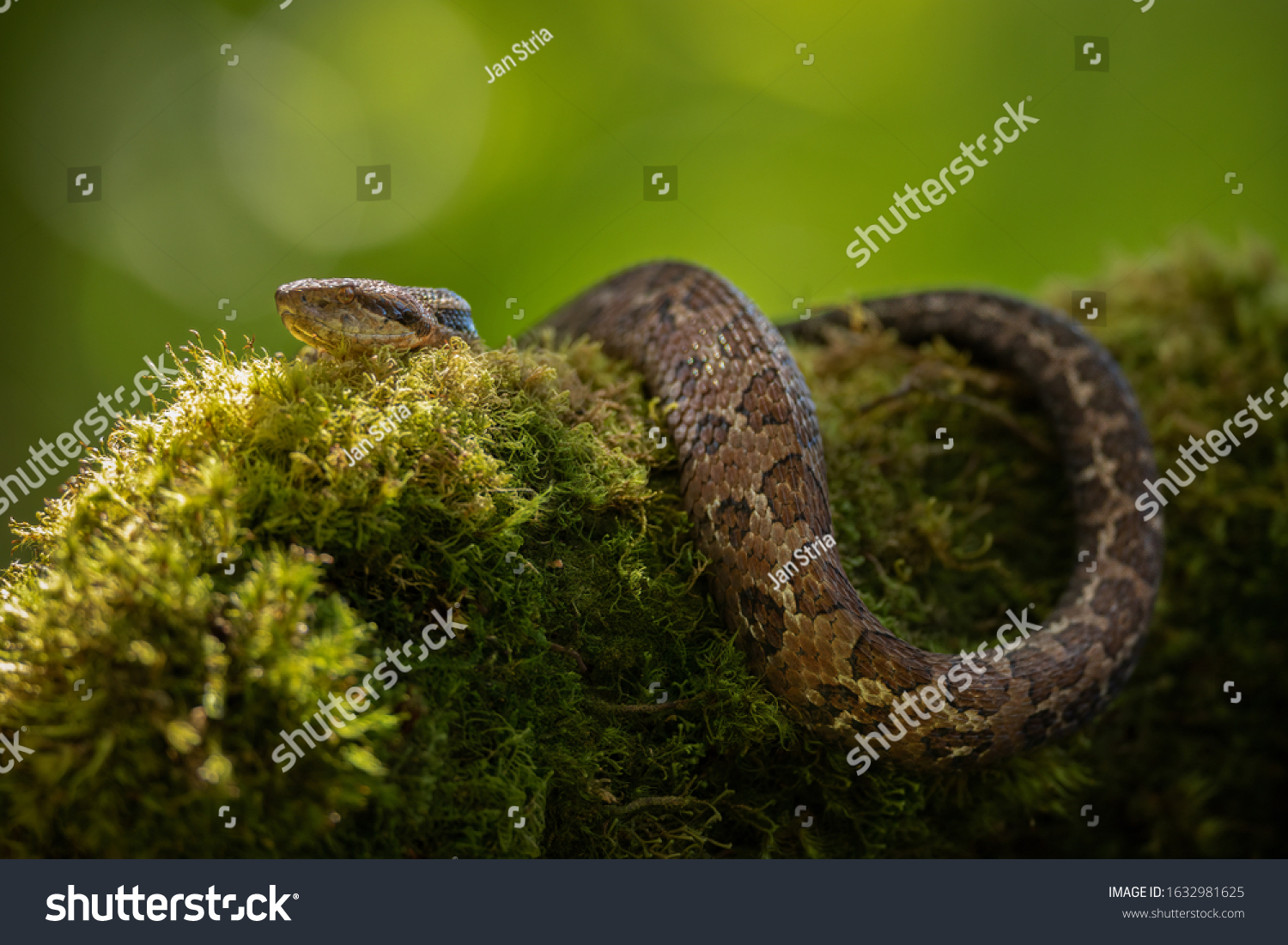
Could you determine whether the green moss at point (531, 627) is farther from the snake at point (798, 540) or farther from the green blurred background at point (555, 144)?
the green blurred background at point (555, 144)

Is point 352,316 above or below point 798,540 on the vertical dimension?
above

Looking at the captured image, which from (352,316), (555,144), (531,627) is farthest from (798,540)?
(555,144)

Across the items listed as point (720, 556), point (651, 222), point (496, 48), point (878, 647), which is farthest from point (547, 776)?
point (496, 48)

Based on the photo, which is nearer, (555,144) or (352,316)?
(352,316)

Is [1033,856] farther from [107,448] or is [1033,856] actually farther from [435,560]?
[107,448]

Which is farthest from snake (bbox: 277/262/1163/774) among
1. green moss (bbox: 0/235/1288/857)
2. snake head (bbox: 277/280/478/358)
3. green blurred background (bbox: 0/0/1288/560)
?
green blurred background (bbox: 0/0/1288/560)

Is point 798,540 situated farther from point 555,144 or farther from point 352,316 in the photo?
point 555,144

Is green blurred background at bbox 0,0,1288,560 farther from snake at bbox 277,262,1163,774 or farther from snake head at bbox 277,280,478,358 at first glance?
snake head at bbox 277,280,478,358
